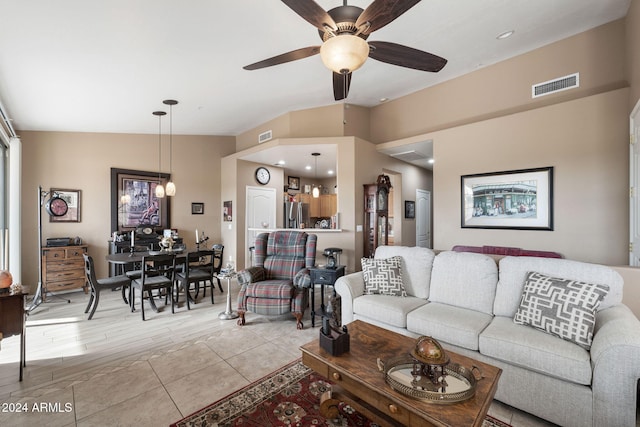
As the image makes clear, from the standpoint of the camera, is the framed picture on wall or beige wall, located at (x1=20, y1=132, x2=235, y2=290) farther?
the framed picture on wall

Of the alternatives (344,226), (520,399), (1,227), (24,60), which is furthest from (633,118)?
(1,227)

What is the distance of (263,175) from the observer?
7.00 metres

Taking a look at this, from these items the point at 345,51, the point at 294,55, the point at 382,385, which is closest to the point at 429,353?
the point at 382,385

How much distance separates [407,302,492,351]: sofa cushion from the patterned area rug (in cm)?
51

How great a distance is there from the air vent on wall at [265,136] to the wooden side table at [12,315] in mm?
4467

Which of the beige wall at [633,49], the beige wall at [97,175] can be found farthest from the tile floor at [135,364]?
the beige wall at [633,49]

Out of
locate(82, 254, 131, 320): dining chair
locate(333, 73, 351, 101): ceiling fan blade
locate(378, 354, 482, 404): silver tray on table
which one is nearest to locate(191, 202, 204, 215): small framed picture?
locate(82, 254, 131, 320): dining chair

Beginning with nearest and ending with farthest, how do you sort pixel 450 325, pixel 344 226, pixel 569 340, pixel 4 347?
pixel 569 340 < pixel 450 325 < pixel 4 347 < pixel 344 226

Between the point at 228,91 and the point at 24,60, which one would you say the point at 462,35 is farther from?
the point at 24,60

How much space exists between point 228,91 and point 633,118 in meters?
4.96

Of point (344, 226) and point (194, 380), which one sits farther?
point (344, 226)

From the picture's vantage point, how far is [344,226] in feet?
17.2

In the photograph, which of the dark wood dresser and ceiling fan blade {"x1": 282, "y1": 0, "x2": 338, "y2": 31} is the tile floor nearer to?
the dark wood dresser

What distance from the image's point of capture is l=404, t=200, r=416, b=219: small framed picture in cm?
664
